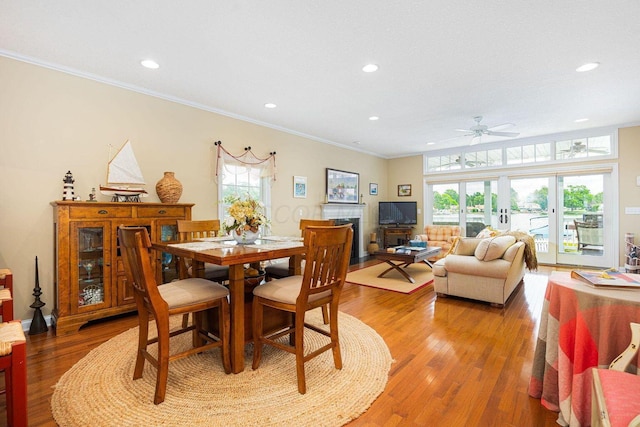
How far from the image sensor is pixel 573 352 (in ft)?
5.07

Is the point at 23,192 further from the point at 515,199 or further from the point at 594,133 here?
the point at 594,133

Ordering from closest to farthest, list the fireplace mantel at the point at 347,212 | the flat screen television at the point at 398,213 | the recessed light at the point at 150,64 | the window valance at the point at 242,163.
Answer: the recessed light at the point at 150,64 < the window valance at the point at 242,163 < the fireplace mantel at the point at 347,212 < the flat screen television at the point at 398,213

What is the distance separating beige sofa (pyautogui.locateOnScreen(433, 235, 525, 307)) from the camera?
11.3 feet

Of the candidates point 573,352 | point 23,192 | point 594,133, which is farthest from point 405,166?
point 23,192

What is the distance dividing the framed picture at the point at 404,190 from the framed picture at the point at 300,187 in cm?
332

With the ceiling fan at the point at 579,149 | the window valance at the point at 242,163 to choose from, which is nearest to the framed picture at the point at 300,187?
the window valance at the point at 242,163

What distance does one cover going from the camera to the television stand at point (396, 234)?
7305mm

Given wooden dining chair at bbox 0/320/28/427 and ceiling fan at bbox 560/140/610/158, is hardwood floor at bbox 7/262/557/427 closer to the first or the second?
wooden dining chair at bbox 0/320/28/427

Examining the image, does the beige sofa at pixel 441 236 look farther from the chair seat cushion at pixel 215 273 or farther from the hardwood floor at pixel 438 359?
the chair seat cushion at pixel 215 273

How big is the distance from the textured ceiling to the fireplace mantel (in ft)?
7.56

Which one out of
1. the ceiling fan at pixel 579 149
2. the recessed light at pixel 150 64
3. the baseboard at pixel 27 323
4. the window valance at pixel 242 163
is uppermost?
the recessed light at pixel 150 64

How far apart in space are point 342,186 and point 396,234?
1922mm

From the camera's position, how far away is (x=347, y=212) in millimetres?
6699

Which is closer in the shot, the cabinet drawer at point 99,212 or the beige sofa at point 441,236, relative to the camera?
the cabinet drawer at point 99,212
